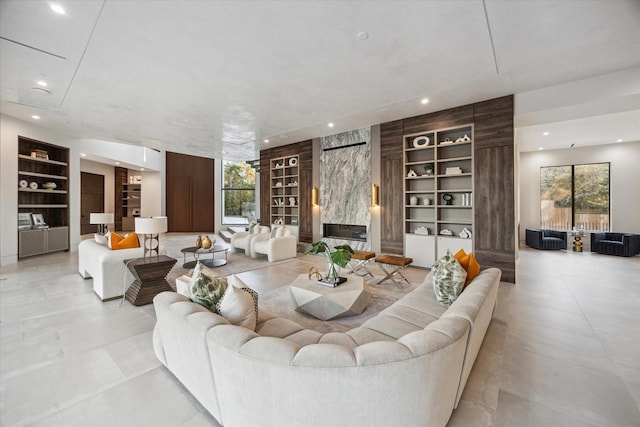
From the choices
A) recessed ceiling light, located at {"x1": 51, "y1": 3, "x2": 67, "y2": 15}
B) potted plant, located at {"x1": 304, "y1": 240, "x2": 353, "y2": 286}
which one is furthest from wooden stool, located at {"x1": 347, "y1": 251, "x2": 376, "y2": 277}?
recessed ceiling light, located at {"x1": 51, "y1": 3, "x2": 67, "y2": 15}

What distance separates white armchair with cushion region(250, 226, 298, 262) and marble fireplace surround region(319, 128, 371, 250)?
47.2 inches

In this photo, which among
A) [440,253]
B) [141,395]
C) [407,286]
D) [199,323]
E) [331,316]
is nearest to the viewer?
[199,323]

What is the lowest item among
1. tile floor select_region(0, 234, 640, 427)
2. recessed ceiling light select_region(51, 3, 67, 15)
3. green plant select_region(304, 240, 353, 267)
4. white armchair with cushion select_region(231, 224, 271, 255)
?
tile floor select_region(0, 234, 640, 427)

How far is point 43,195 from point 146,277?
21.2 feet

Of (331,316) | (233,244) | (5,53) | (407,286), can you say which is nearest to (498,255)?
(407,286)

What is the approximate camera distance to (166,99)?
464 centimetres

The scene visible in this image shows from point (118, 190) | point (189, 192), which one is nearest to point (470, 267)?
point (189, 192)

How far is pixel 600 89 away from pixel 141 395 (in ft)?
21.6

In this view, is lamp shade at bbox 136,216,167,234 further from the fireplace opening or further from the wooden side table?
the fireplace opening

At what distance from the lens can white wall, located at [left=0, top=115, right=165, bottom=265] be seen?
5.72 metres

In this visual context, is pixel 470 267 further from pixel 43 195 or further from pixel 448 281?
pixel 43 195

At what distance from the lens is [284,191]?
8.40 m

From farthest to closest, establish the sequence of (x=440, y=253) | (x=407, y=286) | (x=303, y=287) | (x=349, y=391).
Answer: (x=440, y=253) < (x=407, y=286) < (x=303, y=287) < (x=349, y=391)

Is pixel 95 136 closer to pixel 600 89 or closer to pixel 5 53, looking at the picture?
pixel 5 53
